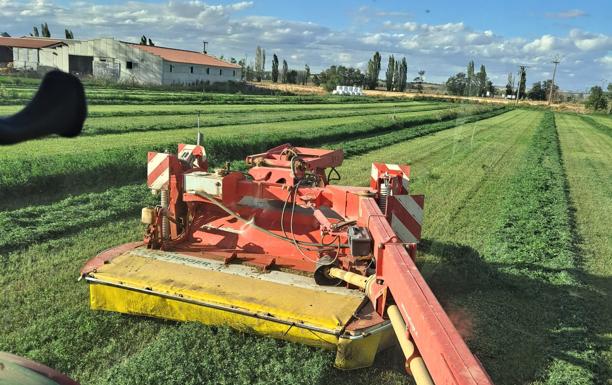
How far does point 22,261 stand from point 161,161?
6.49ft

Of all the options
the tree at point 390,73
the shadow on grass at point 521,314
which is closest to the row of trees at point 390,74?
the tree at point 390,73

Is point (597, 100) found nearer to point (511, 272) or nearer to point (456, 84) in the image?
point (456, 84)

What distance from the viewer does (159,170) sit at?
536 centimetres

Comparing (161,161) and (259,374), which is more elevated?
(161,161)

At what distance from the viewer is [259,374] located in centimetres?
390

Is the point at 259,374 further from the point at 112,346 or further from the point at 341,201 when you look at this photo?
the point at 341,201

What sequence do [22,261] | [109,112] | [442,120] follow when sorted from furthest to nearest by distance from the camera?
[442,120]
[109,112]
[22,261]

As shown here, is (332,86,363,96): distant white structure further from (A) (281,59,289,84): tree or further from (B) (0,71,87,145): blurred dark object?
(B) (0,71,87,145): blurred dark object

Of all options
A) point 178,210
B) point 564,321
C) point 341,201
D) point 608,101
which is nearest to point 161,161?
point 178,210

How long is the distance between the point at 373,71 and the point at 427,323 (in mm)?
88642

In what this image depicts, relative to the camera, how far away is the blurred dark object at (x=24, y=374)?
4.42 ft

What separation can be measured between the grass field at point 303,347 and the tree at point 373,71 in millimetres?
73368

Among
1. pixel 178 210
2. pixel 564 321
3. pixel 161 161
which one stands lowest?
pixel 564 321

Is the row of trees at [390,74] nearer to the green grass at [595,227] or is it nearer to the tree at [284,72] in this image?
the tree at [284,72]
